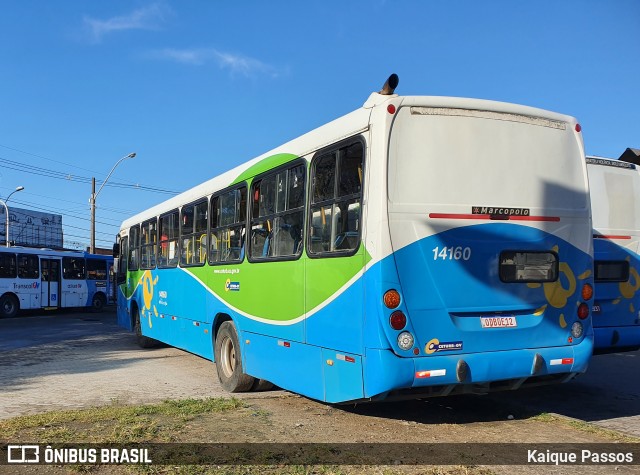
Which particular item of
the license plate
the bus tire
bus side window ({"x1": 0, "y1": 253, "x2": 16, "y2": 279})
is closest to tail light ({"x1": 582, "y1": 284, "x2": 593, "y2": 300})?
the license plate

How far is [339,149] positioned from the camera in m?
5.79

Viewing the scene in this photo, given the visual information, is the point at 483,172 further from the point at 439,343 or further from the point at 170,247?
the point at 170,247

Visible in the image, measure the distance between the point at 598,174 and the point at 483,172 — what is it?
13.2 ft

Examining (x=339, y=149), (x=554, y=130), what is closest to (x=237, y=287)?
(x=339, y=149)

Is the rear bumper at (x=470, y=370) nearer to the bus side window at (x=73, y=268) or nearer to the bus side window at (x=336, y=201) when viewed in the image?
Answer: the bus side window at (x=336, y=201)

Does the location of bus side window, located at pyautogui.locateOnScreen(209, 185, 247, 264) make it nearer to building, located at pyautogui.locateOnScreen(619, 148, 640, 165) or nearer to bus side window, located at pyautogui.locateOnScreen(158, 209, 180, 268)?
bus side window, located at pyautogui.locateOnScreen(158, 209, 180, 268)

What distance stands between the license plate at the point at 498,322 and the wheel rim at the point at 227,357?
3970mm

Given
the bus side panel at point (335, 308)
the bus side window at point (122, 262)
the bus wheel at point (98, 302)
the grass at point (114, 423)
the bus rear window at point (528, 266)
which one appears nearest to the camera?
the bus side panel at point (335, 308)

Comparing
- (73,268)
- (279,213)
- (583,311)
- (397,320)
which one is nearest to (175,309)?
(279,213)

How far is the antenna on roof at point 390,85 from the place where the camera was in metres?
5.38

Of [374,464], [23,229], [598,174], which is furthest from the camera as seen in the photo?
[23,229]

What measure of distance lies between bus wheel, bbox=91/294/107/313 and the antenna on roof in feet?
90.8

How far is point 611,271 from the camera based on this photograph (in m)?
8.41

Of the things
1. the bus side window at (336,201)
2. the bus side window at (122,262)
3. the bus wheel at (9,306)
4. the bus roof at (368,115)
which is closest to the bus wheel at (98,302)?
the bus wheel at (9,306)
